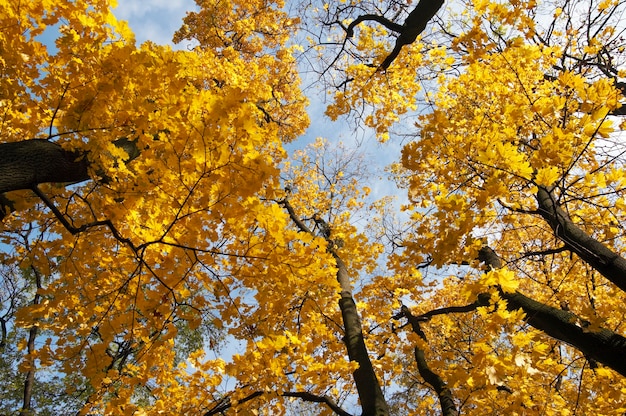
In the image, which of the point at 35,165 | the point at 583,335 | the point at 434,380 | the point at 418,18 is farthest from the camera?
the point at 434,380

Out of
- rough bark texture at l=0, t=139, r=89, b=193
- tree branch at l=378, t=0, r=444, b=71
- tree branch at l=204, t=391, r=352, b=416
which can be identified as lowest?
tree branch at l=204, t=391, r=352, b=416

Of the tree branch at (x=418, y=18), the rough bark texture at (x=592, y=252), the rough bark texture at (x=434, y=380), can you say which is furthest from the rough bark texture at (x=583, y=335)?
the tree branch at (x=418, y=18)

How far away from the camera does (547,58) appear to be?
4.68 m

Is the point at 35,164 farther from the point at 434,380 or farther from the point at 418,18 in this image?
the point at 434,380

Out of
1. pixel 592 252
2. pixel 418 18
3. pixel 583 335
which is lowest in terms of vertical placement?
pixel 583 335

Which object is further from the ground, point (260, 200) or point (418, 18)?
point (418, 18)

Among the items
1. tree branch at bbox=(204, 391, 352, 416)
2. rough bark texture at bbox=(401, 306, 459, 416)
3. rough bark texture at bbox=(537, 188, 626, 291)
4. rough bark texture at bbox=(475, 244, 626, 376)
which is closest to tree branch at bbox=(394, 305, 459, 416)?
rough bark texture at bbox=(401, 306, 459, 416)

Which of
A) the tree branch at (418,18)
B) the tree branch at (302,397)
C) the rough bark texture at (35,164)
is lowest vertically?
the tree branch at (302,397)

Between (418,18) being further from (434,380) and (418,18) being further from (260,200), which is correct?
(434,380)

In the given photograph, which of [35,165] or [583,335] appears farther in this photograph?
[583,335]

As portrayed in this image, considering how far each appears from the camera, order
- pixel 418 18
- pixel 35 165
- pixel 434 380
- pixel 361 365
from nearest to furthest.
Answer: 1. pixel 35 165
2. pixel 418 18
3. pixel 361 365
4. pixel 434 380

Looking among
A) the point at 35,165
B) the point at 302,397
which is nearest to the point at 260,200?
the point at 35,165

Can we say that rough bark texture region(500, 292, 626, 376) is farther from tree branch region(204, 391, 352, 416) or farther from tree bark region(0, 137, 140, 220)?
tree bark region(0, 137, 140, 220)

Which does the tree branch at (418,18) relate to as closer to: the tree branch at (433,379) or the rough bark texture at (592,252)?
the rough bark texture at (592,252)
